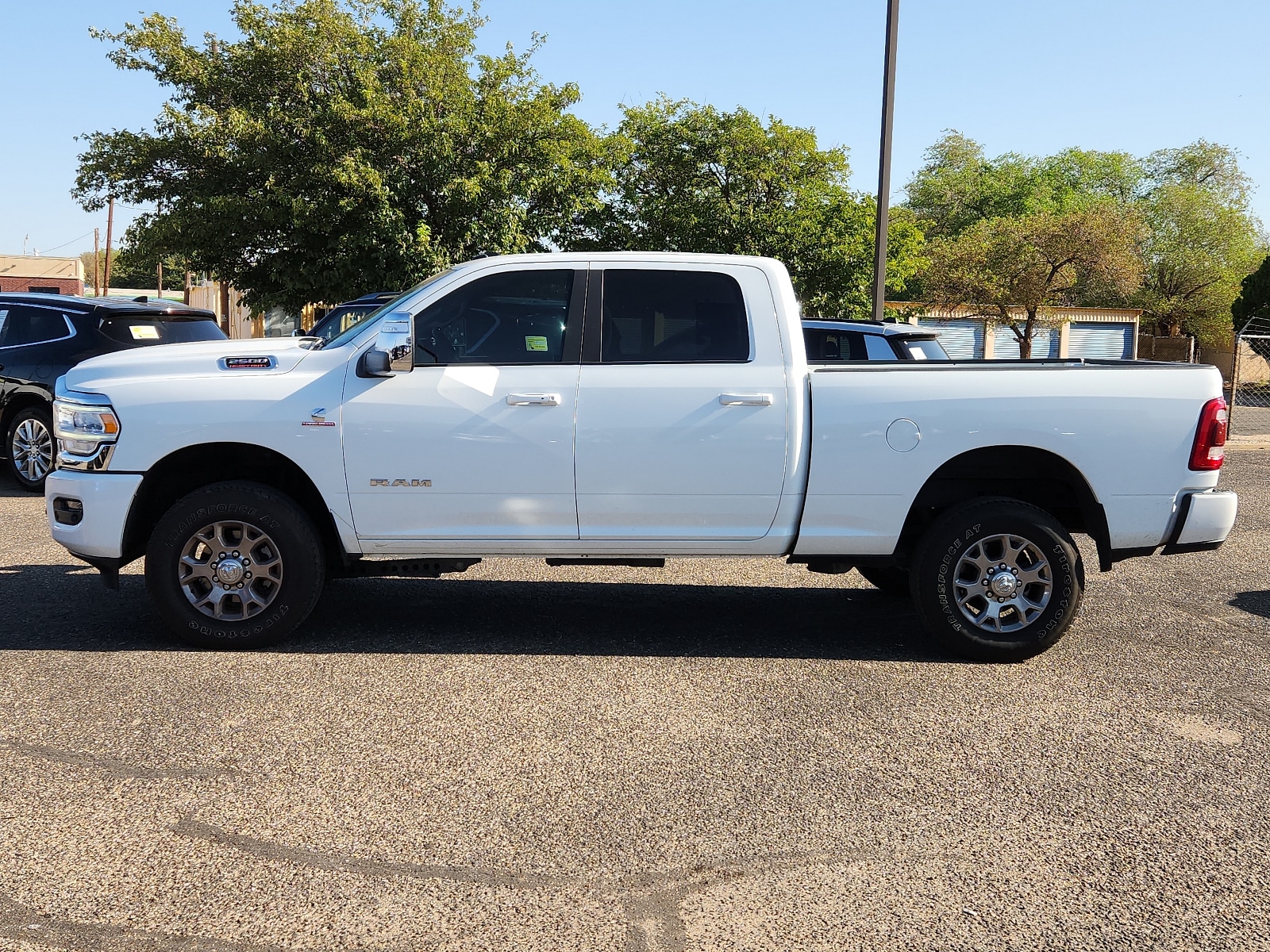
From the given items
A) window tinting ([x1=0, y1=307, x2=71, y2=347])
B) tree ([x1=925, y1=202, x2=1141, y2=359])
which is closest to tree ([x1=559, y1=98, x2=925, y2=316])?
tree ([x1=925, y1=202, x2=1141, y2=359])

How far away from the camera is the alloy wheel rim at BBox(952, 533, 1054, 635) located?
19.3ft

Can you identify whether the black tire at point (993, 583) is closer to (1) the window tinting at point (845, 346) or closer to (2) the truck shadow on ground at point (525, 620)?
(2) the truck shadow on ground at point (525, 620)

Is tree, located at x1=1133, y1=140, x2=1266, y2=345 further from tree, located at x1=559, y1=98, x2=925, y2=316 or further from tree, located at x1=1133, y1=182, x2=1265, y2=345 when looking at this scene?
tree, located at x1=559, y1=98, x2=925, y2=316

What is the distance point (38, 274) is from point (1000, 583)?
276 feet

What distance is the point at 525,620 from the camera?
22.0 feet

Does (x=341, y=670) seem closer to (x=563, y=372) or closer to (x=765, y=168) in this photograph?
(x=563, y=372)

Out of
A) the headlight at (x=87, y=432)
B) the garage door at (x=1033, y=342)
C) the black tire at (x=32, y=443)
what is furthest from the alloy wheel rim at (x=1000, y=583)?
the garage door at (x=1033, y=342)

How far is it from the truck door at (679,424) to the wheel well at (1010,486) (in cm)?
86

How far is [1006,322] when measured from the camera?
39.1 meters

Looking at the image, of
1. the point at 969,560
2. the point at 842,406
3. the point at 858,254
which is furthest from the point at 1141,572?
the point at 858,254

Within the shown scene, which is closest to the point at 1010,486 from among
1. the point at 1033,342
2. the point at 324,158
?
the point at 324,158

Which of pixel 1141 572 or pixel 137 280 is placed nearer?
pixel 1141 572

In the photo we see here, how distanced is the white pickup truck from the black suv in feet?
19.6

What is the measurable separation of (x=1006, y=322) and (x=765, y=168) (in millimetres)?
13932
